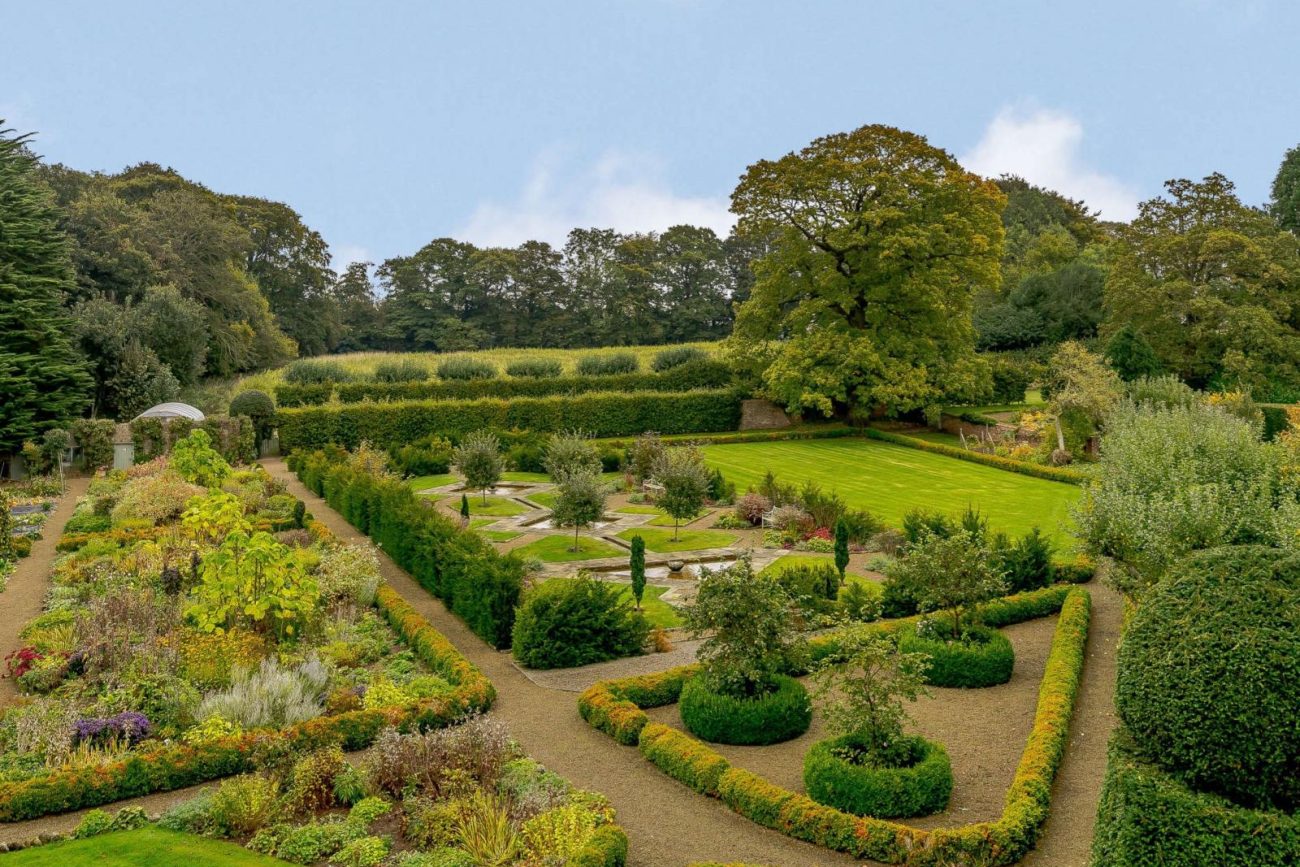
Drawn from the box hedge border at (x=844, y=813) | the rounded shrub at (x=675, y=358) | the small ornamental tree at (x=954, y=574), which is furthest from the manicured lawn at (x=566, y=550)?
the rounded shrub at (x=675, y=358)

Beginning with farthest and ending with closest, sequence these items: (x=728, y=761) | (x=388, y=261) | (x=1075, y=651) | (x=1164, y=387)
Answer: (x=388, y=261) < (x=1164, y=387) < (x=1075, y=651) < (x=728, y=761)

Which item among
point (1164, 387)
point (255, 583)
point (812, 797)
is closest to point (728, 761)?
point (812, 797)

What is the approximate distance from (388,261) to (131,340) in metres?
29.3

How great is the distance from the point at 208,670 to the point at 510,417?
2352 centimetres

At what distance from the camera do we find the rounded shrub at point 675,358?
39.8 meters

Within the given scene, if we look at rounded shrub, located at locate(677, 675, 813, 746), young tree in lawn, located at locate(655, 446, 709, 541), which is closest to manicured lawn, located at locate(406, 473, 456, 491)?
young tree in lawn, located at locate(655, 446, 709, 541)

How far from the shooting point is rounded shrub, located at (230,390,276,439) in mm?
31000

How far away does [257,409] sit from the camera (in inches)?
1225

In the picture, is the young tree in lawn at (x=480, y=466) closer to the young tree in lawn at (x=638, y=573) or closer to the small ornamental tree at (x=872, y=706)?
the young tree in lawn at (x=638, y=573)

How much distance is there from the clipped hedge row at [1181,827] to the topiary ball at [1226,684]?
0.43 ft

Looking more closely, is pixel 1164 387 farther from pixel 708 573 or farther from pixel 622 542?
pixel 708 573

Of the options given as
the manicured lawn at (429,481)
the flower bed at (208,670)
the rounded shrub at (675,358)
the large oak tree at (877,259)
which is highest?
the large oak tree at (877,259)

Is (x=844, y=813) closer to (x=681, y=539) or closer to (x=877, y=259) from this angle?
(x=681, y=539)

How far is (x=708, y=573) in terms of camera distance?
1027 cm
